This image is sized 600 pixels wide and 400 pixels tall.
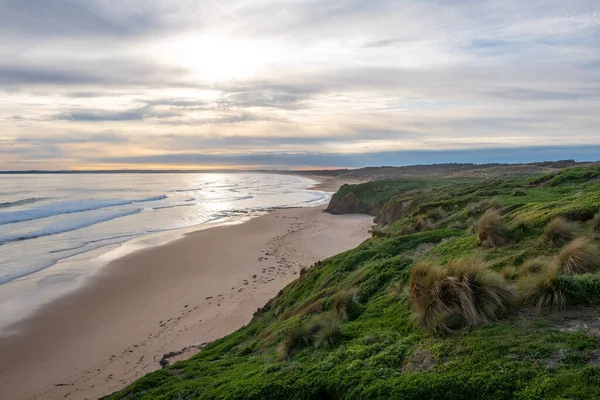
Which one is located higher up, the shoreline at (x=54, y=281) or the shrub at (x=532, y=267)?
the shrub at (x=532, y=267)

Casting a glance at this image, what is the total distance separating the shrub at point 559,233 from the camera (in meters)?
7.12

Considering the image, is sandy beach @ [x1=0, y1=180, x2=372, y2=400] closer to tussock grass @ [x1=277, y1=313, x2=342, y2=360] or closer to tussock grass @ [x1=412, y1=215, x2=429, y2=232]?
tussock grass @ [x1=277, y1=313, x2=342, y2=360]

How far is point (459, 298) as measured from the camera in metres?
5.09

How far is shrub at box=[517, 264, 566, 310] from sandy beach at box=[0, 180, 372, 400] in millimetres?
8234

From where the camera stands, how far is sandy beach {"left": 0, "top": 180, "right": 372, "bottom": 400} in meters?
10.1

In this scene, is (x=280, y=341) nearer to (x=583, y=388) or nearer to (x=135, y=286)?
(x=583, y=388)

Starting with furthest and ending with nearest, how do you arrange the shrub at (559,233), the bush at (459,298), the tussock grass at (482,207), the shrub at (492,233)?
the tussock grass at (482,207) → the shrub at (492,233) → the shrub at (559,233) → the bush at (459,298)

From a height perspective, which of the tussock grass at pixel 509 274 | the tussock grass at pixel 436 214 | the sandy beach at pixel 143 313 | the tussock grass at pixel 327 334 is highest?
the tussock grass at pixel 509 274

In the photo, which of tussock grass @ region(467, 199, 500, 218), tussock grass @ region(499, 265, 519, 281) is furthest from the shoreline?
tussock grass @ region(467, 199, 500, 218)

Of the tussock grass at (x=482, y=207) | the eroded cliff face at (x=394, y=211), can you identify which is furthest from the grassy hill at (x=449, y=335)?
the eroded cliff face at (x=394, y=211)

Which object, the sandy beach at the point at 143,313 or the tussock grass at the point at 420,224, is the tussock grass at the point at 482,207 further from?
the sandy beach at the point at 143,313

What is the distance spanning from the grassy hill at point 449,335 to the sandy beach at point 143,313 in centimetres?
352

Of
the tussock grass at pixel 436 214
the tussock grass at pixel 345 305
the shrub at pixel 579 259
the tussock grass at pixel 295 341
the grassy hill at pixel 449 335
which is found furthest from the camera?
Answer: the tussock grass at pixel 436 214

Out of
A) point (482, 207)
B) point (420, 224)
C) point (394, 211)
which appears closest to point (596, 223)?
point (482, 207)
